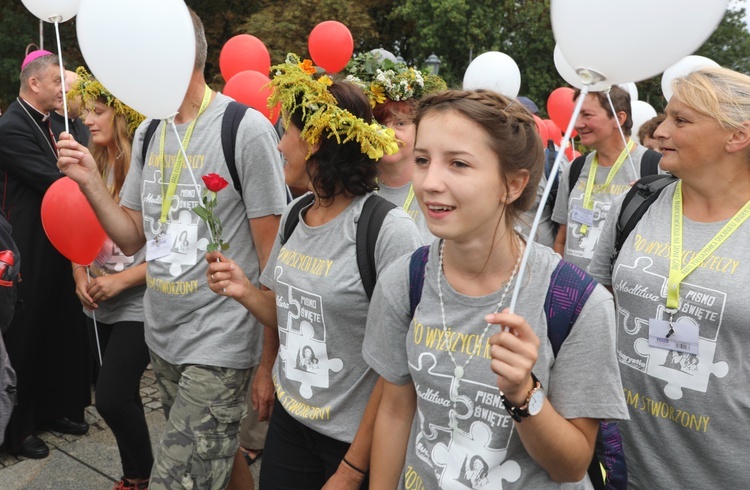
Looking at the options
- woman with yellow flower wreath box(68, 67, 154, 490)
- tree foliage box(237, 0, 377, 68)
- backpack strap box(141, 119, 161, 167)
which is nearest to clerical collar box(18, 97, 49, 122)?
woman with yellow flower wreath box(68, 67, 154, 490)

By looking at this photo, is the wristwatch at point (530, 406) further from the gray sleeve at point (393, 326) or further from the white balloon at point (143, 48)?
the white balloon at point (143, 48)

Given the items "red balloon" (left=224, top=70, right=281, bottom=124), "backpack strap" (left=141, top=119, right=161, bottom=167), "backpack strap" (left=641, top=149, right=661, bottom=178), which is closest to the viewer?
"backpack strap" (left=141, top=119, right=161, bottom=167)

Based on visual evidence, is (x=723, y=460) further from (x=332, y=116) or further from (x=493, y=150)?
(x=332, y=116)

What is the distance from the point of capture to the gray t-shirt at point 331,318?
7.57 ft

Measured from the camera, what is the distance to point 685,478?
7.29 feet

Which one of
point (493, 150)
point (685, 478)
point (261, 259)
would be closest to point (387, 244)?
point (493, 150)

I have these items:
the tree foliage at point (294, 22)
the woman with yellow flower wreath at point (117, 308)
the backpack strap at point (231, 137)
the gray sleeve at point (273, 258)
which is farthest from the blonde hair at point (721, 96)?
the tree foliage at point (294, 22)

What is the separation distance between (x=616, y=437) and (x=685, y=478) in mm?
407

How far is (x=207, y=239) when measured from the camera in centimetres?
288

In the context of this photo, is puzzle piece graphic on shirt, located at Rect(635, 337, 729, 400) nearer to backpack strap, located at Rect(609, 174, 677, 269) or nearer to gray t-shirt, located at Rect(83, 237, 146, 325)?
backpack strap, located at Rect(609, 174, 677, 269)

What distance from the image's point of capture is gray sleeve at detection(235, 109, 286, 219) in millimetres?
2834

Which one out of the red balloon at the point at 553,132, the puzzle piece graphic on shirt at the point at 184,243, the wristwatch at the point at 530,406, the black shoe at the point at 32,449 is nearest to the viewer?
the wristwatch at the point at 530,406

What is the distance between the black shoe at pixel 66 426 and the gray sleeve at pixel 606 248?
350 cm

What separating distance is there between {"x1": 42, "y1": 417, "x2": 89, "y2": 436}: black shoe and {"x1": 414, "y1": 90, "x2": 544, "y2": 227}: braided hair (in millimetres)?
3713
